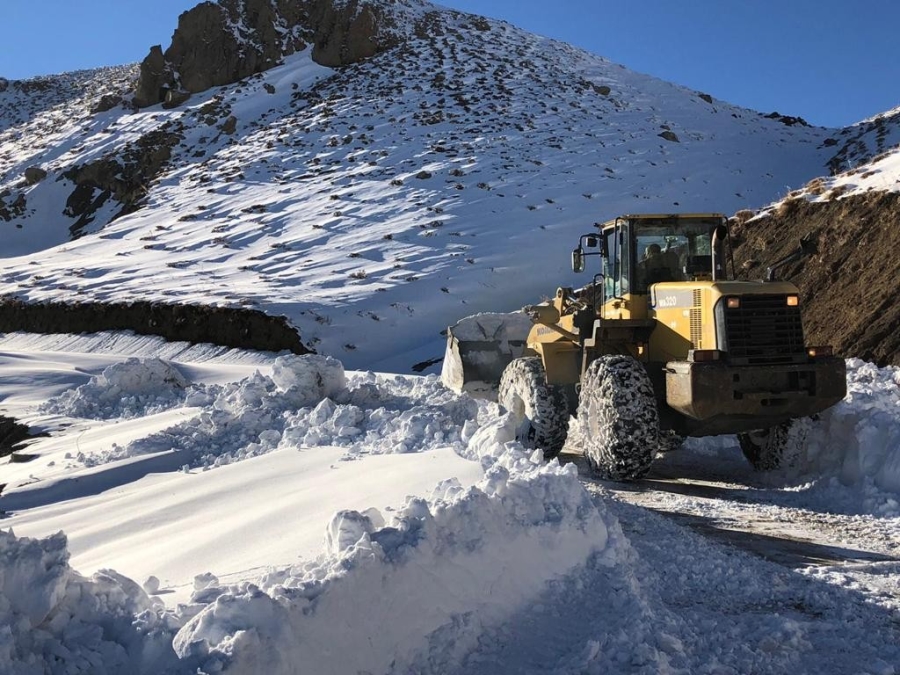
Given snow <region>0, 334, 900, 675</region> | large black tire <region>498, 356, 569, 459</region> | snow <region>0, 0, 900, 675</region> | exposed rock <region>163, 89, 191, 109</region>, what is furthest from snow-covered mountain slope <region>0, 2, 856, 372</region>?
snow <region>0, 334, 900, 675</region>

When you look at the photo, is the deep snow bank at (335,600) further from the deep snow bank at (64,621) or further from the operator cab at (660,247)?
the operator cab at (660,247)

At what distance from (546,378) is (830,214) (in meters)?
9.54

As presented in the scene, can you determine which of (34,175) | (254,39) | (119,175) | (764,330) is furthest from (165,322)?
(254,39)

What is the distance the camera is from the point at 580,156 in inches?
1287

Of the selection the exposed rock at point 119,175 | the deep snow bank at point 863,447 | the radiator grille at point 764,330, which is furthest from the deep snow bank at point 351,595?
the exposed rock at point 119,175

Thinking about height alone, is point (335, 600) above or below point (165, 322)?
below

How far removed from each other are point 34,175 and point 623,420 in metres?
44.5

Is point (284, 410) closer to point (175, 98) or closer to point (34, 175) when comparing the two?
point (34, 175)

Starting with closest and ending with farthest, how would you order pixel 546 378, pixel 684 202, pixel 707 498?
pixel 707 498 → pixel 546 378 → pixel 684 202

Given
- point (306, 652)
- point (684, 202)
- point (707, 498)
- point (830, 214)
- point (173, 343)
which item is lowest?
point (707, 498)

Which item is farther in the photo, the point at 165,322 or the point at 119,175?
the point at 119,175

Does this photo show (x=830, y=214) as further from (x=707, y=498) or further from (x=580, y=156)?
(x=580, y=156)

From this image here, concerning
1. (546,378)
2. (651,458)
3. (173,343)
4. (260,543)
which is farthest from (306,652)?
(173,343)

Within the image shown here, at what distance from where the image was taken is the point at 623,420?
707 cm
